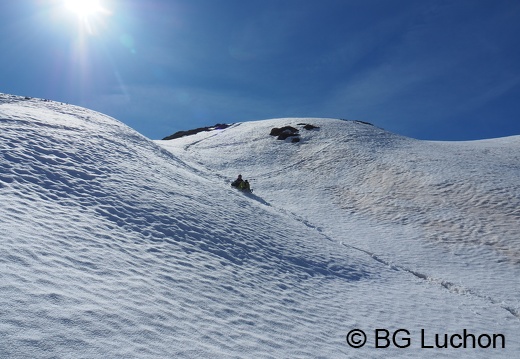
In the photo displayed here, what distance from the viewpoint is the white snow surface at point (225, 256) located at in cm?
707

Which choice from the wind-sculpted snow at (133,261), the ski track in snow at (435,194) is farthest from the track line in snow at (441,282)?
the wind-sculpted snow at (133,261)

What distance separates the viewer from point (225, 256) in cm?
1344

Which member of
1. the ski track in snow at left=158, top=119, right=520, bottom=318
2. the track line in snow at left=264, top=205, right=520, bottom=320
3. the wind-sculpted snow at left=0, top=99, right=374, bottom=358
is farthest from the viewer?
the ski track in snow at left=158, top=119, right=520, bottom=318

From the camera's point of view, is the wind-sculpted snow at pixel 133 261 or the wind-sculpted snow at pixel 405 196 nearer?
the wind-sculpted snow at pixel 133 261

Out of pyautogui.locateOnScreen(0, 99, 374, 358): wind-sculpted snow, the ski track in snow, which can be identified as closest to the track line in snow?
the ski track in snow

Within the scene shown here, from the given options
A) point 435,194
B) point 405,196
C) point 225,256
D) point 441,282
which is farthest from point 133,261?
point 435,194

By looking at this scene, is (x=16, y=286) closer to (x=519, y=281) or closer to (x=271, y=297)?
(x=271, y=297)

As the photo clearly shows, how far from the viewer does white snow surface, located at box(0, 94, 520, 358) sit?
707cm

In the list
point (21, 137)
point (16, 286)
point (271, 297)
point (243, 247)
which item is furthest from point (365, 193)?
point (16, 286)

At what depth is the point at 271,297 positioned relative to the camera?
11430mm

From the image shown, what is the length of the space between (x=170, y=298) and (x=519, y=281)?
1477 cm

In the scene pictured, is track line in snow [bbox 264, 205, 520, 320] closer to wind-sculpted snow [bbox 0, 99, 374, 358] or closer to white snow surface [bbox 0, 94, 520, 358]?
white snow surface [bbox 0, 94, 520, 358]

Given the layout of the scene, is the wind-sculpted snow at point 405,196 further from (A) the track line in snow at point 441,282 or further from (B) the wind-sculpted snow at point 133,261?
(B) the wind-sculpted snow at point 133,261

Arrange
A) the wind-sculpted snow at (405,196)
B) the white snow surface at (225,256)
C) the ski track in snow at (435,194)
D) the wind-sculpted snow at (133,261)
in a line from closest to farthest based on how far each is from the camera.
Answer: the wind-sculpted snow at (133,261) → the white snow surface at (225,256) → the wind-sculpted snow at (405,196) → the ski track in snow at (435,194)
